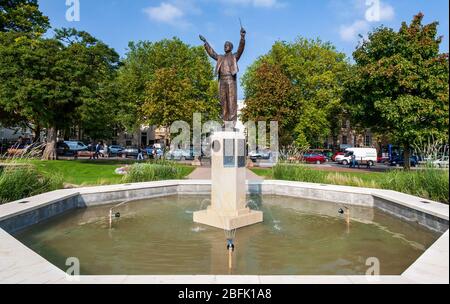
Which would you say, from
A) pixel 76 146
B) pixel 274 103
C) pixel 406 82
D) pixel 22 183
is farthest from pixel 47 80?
pixel 406 82

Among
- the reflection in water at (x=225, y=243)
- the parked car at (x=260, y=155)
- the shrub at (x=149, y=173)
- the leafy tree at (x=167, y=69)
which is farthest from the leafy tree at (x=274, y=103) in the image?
the reflection in water at (x=225, y=243)

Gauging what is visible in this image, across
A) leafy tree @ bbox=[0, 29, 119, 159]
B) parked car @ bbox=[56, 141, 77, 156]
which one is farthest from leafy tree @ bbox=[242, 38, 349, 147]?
parked car @ bbox=[56, 141, 77, 156]

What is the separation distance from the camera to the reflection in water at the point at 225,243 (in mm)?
5664

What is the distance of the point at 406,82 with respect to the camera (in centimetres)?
2367

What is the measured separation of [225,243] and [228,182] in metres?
1.99

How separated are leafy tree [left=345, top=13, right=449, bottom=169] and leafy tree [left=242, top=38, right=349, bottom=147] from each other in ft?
16.8

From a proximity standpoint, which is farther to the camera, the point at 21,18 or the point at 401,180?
the point at 21,18

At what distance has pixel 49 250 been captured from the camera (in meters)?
6.62

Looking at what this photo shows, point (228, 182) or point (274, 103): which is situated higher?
point (274, 103)

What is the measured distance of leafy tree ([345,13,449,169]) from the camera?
2339cm

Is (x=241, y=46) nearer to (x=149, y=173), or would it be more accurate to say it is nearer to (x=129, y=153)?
(x=149, y=173)

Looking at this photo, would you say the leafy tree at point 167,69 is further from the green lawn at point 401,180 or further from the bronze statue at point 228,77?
Result: the bronze statue at point 228,77

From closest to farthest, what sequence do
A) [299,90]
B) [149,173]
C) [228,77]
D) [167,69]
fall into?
[228,77], [149,173], [167,69], [299,90]
